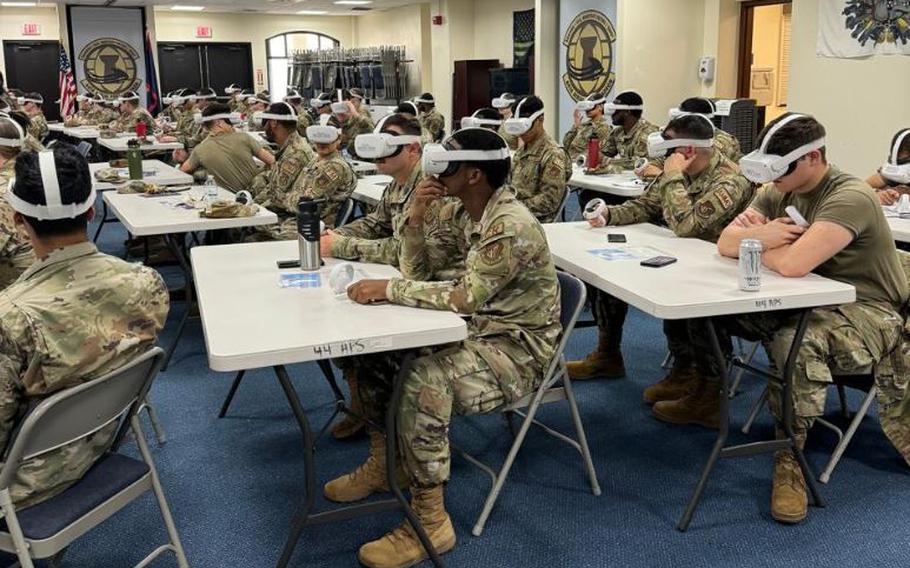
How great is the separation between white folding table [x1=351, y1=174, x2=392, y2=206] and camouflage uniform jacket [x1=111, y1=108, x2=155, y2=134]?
21.5 ft

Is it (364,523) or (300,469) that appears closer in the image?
(364,523)

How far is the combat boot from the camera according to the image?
3.63 metres

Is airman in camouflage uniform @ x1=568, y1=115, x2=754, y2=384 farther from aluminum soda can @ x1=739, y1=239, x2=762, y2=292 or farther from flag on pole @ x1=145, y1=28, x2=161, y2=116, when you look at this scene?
flag on pole @ x1=145, y1=28, x2=161, y2=116

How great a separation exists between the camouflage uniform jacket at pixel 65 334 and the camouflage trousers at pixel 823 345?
1732 millimetres

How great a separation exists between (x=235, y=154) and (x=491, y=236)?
4065 mm

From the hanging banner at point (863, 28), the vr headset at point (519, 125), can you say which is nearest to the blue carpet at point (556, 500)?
the vr headset at point (519, 125)

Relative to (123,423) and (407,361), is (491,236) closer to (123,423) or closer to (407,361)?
(407,361)

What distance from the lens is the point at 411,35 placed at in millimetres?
17578

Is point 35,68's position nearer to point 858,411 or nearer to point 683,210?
point 683,210

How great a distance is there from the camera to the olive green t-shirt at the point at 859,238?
282 cm

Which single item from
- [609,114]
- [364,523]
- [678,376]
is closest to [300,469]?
[364,523]

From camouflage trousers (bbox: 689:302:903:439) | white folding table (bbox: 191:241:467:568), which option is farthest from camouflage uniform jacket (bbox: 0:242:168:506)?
camouflage trousers (bbox: 689:302:903:439)

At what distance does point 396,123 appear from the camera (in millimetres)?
3432

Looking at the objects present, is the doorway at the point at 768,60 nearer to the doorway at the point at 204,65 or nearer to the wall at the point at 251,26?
the wall at the point at 251,26
